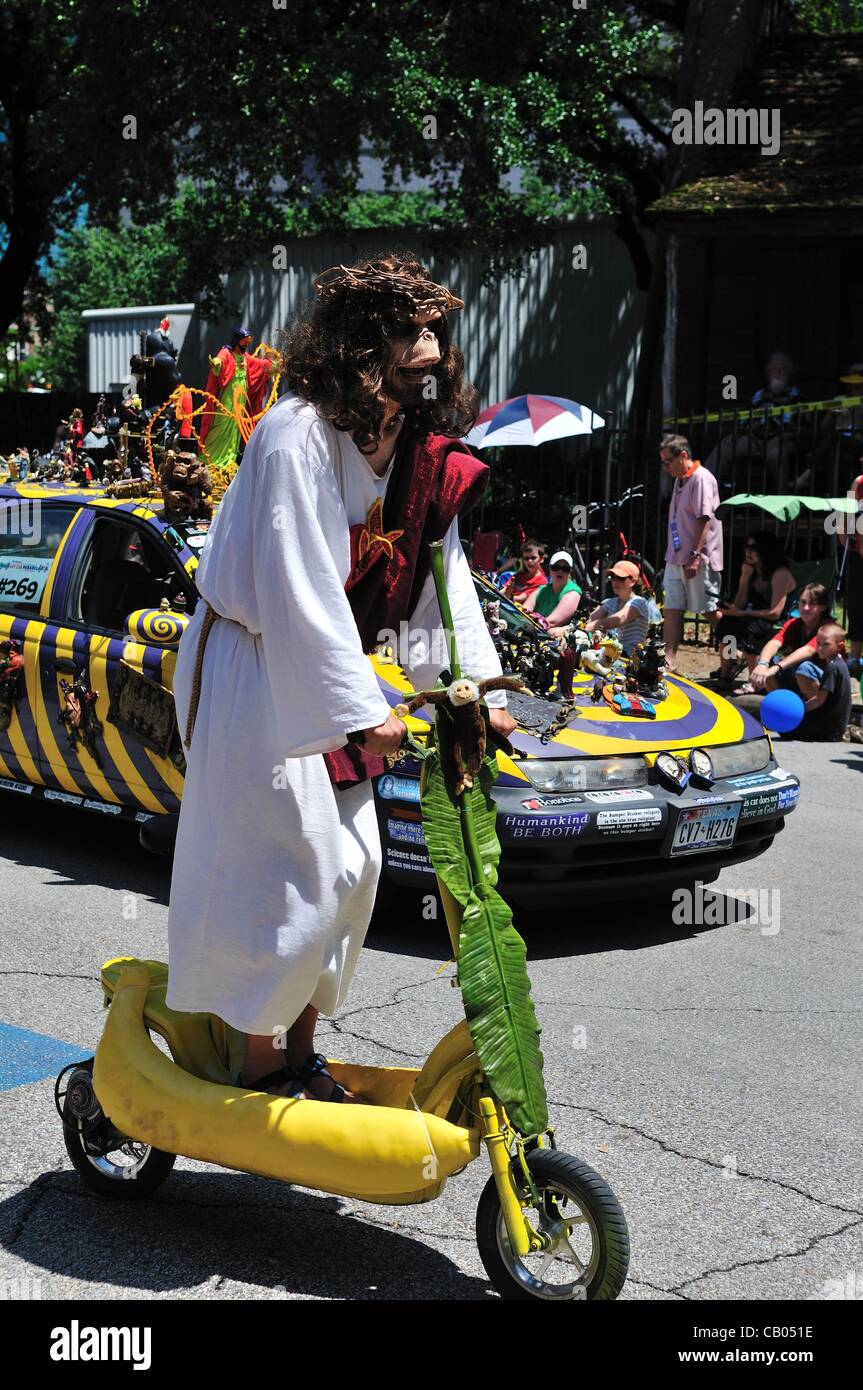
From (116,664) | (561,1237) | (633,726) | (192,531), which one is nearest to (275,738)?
(561,1237)

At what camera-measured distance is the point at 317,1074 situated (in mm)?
3547

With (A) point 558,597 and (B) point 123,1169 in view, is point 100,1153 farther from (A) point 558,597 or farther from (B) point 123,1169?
(A) point 558,597

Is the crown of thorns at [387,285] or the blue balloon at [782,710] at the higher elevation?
the crown of thorns at [387,285]

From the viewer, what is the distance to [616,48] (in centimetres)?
1730

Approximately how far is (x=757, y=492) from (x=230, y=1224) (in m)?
14.3

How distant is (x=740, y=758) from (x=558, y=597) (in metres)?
3.89

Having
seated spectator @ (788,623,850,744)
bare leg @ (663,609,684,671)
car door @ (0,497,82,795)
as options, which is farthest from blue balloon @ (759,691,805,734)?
car door @ (0,497,82,795)

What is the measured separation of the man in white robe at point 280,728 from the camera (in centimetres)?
321

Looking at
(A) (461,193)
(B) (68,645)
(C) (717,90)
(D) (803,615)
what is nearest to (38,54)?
(A) (461,193)

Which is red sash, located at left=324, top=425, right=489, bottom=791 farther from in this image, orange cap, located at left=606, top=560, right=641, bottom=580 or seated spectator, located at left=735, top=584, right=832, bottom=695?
seated spectator, located at left=735, top=584, right=832, bottom=695

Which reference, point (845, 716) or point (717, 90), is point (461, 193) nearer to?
point (717, 90)

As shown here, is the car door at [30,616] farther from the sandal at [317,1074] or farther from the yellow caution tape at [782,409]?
the yellow caution tape at [782,409]

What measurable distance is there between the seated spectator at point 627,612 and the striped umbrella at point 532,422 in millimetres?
6275

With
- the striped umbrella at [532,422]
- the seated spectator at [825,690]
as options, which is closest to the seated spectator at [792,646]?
the seated spectator at [825,690]
